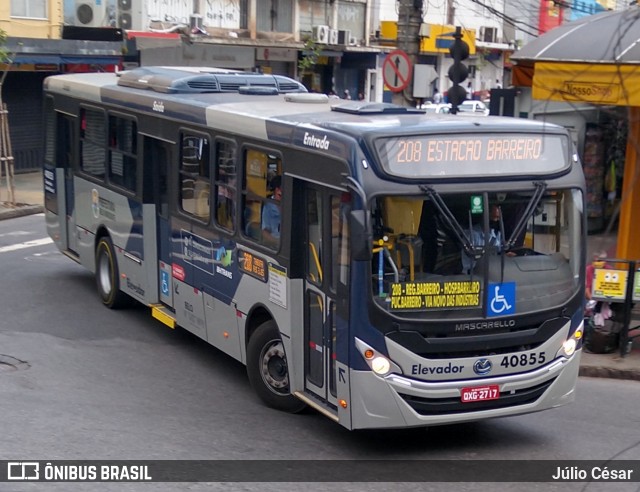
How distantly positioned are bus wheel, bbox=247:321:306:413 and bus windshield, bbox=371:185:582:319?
1.72 m

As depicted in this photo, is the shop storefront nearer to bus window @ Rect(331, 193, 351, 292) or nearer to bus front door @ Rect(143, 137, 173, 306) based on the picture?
bus window @ Rect(331, 193, 351, 292)

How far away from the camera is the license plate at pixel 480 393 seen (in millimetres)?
7859

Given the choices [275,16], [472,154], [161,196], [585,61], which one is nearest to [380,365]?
[472,154]

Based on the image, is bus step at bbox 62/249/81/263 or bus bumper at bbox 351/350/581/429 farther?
bus step at bbox 62/249/81/263

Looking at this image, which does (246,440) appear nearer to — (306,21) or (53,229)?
(53,229)

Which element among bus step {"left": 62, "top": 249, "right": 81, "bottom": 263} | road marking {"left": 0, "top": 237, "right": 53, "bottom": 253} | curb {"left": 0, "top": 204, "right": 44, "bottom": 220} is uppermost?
bus step {"left": 62, "top": 249, "right": 81, "bottom": 263}

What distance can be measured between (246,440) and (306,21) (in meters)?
32.6

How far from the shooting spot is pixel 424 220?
25.4 feet

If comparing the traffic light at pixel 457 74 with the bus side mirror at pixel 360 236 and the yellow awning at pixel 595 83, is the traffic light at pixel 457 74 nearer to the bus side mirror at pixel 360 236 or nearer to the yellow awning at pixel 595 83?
the yellow awning at pixel 595 83

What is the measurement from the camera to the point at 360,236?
294 inches

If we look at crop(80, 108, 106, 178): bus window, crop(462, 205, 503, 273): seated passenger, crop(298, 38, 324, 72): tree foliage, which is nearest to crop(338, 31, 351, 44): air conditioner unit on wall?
crop(298, 38, 324, 72): tree foliage

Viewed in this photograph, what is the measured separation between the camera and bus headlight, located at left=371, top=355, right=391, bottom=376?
7660 millimetres

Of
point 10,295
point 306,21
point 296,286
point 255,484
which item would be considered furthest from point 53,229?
point 306,21

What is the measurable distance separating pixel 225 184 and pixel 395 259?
9.12 ft
